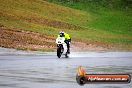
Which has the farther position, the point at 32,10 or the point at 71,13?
the point at 71,13

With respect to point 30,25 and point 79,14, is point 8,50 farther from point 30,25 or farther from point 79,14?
point 79,14

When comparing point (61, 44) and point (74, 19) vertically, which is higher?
point (61, 44)

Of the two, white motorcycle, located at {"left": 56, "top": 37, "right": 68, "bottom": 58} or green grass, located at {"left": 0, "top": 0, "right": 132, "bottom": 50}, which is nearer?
white motorcycle, located at {"left": 56, "top": 37, "right": 68, "bottom": 58}

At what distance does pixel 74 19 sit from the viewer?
82.6 metres

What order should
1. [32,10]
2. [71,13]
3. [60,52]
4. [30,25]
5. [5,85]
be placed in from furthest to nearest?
[71,13] < [32,10] < [30,25] < [60,52] < [5,85]

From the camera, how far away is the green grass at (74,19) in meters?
66.7

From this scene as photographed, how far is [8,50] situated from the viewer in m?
40.2

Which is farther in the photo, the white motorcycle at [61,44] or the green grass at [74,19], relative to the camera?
the green grass at [74,19]

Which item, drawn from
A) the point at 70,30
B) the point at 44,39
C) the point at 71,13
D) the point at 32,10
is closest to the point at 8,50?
the point at 44,39

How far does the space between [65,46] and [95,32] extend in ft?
129

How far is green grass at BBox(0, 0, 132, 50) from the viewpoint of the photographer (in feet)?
219

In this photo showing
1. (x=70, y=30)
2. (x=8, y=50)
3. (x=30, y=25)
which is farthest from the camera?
(x=70, y=30)

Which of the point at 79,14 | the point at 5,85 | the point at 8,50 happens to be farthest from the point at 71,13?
the point at 5,85

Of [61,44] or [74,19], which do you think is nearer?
[61,44]
